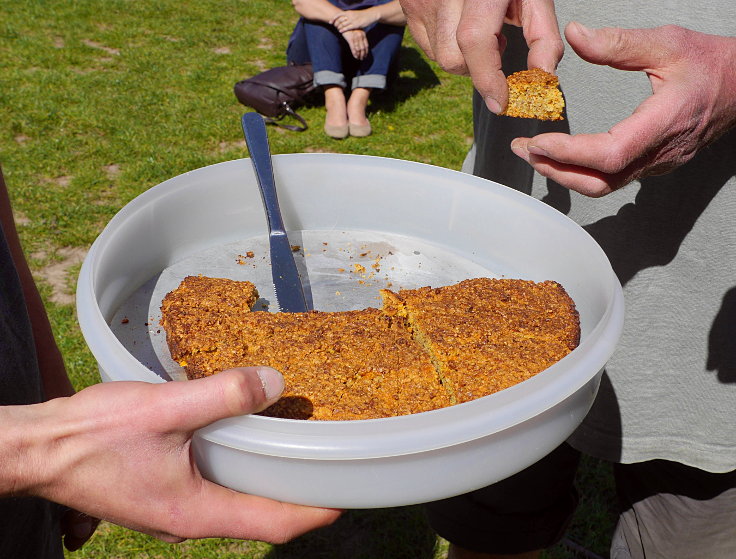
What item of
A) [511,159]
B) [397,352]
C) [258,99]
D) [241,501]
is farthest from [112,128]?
[241,501]

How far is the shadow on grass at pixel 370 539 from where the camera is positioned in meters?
2.78

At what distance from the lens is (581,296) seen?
1.75 meters

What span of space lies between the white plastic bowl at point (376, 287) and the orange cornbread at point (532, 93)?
0.78 feet

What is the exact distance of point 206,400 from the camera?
104cm

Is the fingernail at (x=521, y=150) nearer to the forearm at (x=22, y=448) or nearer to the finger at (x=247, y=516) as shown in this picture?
the finger at (x=247, y=516)

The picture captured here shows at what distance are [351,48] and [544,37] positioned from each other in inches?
183

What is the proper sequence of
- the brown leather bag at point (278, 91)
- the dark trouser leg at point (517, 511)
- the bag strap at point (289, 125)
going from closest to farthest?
1. the dark trouser leg at point (517, 511)
2. the bag strap at point (289, 125)
3. the brown leather bag at point (278, 91)

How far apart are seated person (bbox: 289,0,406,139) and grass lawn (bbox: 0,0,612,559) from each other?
0.26m

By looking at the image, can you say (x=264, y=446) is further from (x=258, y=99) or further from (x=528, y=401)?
(x=258, y=99)

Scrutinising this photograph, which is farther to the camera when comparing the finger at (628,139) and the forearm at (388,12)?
the forearm at (388,12)

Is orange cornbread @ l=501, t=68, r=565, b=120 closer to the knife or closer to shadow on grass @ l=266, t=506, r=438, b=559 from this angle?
the knife

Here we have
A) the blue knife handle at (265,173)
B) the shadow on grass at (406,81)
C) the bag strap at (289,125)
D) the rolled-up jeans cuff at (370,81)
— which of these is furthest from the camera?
the shadow on grass at (406,81)

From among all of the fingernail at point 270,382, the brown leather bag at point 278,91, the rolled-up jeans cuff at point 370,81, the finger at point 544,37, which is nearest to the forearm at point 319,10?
the brown leather bag at point 278,91

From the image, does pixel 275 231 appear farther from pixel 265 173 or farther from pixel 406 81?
pixel 406 81
